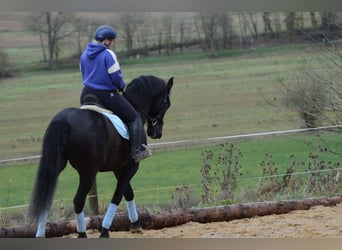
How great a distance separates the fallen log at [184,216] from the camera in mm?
6188

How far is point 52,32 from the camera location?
24.5 ft

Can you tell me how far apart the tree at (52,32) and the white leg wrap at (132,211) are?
86.7 inches

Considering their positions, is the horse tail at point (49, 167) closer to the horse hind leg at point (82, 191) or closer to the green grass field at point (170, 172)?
the horse hind leg at point (82, 191)

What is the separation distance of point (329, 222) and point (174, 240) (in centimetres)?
151

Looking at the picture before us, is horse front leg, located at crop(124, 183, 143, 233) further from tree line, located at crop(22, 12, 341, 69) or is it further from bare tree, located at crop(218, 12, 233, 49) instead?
bare tree, located at crop(218, 12, 233, 49)

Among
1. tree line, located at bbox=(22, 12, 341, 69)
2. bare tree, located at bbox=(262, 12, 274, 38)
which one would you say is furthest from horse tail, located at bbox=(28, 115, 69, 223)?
bare tree, located at bbox=(262, 12, 274, 38)

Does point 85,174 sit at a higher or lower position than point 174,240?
higher

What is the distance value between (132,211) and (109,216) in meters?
0.39

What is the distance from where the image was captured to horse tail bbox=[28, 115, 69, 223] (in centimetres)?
525

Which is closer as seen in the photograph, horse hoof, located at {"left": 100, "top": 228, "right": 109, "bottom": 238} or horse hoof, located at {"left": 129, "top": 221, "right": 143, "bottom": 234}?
horse hoof, located at {"left": 100, "top": 228, "right": 109, "bottom": 238}

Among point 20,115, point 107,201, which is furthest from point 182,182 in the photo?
point 20,115

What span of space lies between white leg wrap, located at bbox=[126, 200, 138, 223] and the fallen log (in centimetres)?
19

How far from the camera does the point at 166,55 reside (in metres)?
7.72

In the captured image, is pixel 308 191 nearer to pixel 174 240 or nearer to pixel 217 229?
pixel 217 229
